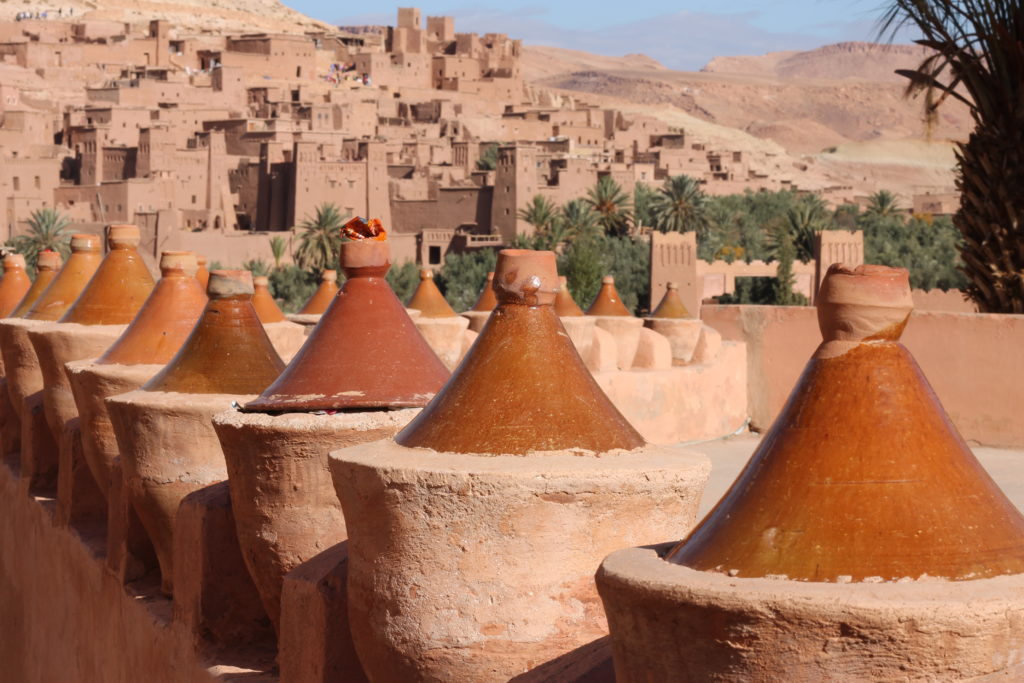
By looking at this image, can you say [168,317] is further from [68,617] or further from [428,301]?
[428,301]

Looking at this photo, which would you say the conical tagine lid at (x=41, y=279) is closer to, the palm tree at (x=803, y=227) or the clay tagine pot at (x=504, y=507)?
the clay tagine pot at (x=504, y=507)

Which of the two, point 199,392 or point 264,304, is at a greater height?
point 199,392

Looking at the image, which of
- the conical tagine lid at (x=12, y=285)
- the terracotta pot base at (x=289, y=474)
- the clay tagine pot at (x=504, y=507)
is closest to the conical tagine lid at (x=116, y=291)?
the terracotta pot base at (x=289, y=474)

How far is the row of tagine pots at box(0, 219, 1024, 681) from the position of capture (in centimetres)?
194

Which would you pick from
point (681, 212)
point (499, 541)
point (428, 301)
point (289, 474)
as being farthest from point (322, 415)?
point (681, 212)

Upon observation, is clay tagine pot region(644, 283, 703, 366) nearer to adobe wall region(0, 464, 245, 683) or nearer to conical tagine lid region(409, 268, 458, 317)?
conical tagine lid region(409, 268, 458, 317)

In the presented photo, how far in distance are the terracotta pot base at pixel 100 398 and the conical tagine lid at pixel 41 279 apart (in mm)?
2288

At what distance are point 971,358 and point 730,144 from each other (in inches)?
2801

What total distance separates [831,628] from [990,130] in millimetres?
7552

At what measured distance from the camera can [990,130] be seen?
8.92 meters

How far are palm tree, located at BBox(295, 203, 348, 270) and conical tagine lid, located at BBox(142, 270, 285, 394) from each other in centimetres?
3618

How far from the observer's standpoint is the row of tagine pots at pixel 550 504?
1937mm

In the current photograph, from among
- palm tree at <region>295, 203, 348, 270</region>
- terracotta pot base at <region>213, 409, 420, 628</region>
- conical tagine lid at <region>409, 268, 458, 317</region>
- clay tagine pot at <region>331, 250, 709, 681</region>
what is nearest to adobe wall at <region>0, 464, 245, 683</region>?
terracotta pot base at <region>213, 409, 420, 628</region>

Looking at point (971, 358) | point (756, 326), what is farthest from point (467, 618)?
point (756, 326)
